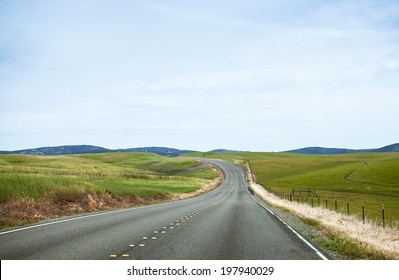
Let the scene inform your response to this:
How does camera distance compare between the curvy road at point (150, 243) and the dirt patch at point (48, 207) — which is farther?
the dirt patch at point (48, 207)

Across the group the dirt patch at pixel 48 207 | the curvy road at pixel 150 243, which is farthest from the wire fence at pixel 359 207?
the dirt patch at pixel 48 207

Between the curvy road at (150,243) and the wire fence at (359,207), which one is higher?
the curvy road at (150,243)

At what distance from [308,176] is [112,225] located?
96.5 m

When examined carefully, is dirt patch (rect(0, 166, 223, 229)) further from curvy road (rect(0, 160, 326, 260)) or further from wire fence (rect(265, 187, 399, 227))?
wire fence (rect(265, 187, 399, 227))

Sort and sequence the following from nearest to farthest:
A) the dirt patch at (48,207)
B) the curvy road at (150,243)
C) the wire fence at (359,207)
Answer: the curvy road at (150,243)
the dirt patch at (48,207)
the wire fence at (359,207)

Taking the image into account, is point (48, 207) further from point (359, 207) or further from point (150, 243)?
point (359, 207)

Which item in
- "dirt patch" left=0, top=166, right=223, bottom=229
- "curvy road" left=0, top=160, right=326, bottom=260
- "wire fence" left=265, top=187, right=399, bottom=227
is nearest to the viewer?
"curvy road" left=0, top=160, right=326, bottom=260

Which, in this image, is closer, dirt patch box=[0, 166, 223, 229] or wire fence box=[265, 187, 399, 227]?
dirt patch box=[0, 166, 223, 229]

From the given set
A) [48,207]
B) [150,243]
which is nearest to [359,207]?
[48,207]

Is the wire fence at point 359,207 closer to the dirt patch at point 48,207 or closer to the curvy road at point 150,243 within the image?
the curvy road at point 150,243

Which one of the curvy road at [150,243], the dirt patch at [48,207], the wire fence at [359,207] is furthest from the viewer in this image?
the wire fence at [359,207]

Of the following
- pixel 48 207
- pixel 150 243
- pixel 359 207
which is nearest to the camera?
pixel 150 243

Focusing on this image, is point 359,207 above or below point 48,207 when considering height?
below

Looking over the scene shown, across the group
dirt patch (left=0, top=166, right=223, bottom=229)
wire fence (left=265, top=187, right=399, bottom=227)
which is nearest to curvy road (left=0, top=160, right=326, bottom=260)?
dirt patch (left=0, top=166, right=223, bottom=229)
